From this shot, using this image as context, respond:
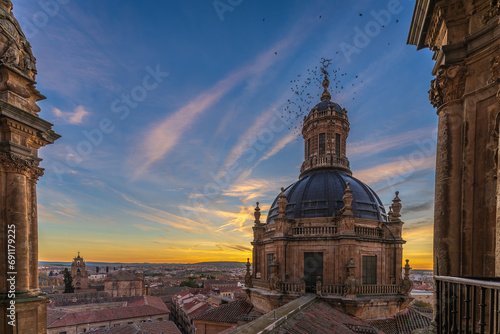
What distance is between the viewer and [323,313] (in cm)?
1366

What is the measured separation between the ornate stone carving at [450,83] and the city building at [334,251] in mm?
12213

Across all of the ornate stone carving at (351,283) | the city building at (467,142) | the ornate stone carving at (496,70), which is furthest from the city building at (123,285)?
the ornate stone carving at (496,70)

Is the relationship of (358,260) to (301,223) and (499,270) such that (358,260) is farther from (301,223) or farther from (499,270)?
(499,270)

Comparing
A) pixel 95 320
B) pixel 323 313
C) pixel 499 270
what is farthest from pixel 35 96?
pixel 95 320

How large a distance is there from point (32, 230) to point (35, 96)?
4.41m

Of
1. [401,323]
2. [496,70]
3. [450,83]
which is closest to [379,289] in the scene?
[401,323]

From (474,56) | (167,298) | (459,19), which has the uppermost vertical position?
(459,19)

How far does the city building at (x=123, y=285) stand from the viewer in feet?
230

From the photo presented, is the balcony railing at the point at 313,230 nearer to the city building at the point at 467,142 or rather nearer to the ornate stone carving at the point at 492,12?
the city building at the point at 467,142

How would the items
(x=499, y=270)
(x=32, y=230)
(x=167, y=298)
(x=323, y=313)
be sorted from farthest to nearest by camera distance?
(x=167, y=298)
(x=323, y=313)
(x=32, y=230)
(x=499, y=270)

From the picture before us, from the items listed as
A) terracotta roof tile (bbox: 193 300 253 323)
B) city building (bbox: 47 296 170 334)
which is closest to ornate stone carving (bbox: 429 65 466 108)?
terracotta roof tile (bbox: 193 300 253 323)

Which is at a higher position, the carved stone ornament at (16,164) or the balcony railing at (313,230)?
the carved stone ornament at (16,164)

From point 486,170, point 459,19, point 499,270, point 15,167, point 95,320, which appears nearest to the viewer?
point 499,270

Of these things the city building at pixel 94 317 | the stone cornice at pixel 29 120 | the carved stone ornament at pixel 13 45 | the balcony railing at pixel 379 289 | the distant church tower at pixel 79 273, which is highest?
the carved stone ornament at pixel 13 45
